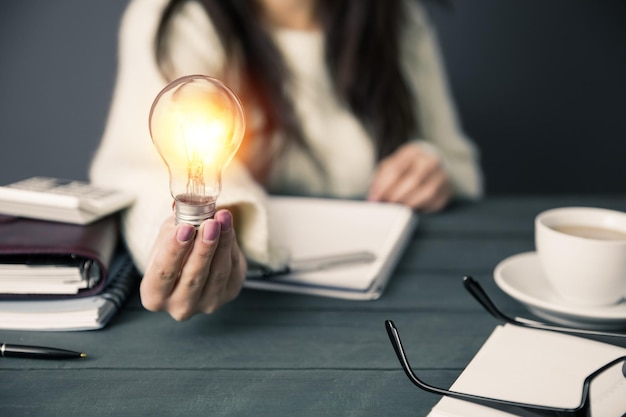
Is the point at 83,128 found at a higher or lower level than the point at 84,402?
lower

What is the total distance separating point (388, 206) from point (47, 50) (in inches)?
49.7

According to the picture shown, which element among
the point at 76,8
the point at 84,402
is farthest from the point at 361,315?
the point at 76,8

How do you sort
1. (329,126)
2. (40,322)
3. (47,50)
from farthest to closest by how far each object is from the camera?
(47,50) < (329,126) < (40,322)

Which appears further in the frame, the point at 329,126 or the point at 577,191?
the point at 577,191

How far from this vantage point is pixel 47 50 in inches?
69.6

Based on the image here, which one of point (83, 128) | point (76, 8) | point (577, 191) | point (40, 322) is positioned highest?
point (76, 8)

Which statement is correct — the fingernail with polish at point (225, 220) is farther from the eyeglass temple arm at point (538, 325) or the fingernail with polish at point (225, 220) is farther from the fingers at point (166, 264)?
the eyeglass temple arm at point (538, 325)

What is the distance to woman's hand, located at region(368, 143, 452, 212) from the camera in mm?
976

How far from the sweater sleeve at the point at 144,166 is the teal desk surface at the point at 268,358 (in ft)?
0.21

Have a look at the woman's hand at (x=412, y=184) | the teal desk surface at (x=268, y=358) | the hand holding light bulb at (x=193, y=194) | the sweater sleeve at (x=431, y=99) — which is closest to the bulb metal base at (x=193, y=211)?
the hand holding light bulb at (x=193, y=194)

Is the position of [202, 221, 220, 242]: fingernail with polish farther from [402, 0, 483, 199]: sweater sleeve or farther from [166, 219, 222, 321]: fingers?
[402, 0, 483, 199]: sweater sleeve

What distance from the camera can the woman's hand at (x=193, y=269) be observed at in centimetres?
48

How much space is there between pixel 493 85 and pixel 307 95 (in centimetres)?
88

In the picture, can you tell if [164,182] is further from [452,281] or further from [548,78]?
[548,78]
